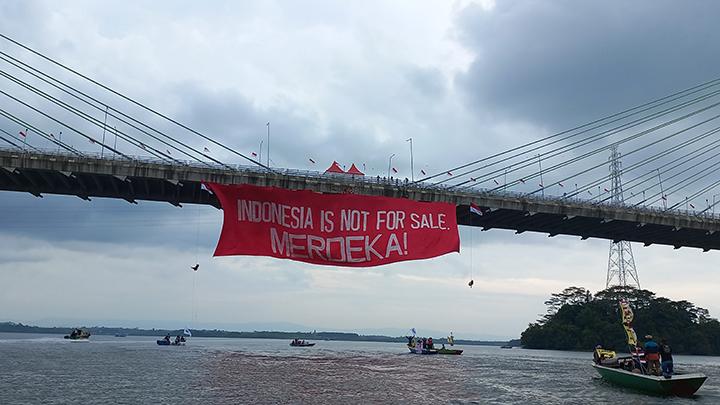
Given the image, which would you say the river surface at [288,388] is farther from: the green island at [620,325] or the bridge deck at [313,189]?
the green island at [620,325]

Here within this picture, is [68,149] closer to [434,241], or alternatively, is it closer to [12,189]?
[12,189]

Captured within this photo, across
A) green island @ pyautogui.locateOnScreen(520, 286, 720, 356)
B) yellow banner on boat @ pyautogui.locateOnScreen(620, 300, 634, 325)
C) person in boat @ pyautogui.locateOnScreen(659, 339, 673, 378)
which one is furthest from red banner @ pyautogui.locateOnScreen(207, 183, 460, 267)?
green island @ pyautogui.locateOnScreen(520, 286, 720, 356)

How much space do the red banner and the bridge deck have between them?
906 inches

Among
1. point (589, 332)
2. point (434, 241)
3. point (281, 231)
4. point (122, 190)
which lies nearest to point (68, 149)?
point (122, 190)

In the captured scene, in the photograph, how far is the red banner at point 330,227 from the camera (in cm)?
2516

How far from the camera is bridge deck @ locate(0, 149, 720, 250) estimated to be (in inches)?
1815

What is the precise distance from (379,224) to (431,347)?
57.8 meters

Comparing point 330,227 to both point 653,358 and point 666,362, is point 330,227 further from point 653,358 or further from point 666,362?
point 653,358

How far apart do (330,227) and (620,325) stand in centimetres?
10732

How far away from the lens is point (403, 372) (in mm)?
43969

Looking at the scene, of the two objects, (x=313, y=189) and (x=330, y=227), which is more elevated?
(x=313, y=189)

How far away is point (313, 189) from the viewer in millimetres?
49719

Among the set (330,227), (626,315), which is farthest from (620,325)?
(330,227)

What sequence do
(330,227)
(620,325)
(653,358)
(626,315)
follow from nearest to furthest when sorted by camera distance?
(330,227) < (653,358) < (626,315) < (620,325)
